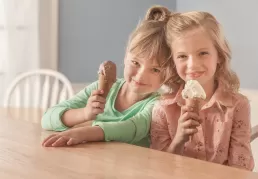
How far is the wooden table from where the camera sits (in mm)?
931

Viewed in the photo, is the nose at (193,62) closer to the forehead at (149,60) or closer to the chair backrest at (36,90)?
the forehead at (149,60)

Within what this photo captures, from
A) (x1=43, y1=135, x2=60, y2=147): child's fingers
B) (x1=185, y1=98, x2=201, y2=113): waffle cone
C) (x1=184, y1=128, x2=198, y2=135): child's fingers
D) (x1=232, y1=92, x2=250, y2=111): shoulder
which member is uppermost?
(x1=185, y1=98, x2=201, y2=113): waffle cone

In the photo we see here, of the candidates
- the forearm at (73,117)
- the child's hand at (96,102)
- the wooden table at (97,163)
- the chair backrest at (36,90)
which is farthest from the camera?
the chair backrest at (36,90)

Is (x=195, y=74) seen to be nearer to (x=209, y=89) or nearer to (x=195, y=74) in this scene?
(x=195, y=74)

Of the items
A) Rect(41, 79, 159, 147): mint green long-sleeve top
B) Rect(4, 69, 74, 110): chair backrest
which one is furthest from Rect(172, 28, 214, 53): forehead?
Rect(4, 69, 74, 110): chair backrest

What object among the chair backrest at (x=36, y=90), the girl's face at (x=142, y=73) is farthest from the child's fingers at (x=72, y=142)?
the chair backrest at (x=36, y=90)

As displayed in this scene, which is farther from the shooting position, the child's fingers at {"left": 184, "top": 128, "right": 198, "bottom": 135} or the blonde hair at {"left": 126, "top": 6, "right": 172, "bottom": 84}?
the blonde hair at {"left": 126, "top": 6, "right": 172, "bottom": 84}

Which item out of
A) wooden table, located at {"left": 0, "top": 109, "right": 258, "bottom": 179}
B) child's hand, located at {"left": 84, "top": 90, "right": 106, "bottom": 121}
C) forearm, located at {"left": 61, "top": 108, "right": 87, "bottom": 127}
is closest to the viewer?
wooden table, located at {"left": 0, "top": 109, "right": 258, "bottom": 179}

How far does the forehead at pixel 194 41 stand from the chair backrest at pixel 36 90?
1.10m

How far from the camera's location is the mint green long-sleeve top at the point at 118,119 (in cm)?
122

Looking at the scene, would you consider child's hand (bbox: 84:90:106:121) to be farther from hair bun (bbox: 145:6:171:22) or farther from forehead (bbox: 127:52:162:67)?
hair bun (bbox: 145:6:171:22)

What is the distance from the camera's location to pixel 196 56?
1111mm

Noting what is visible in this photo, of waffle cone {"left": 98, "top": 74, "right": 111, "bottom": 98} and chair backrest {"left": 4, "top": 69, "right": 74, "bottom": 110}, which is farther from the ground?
waffle cone {"left": 98, "top": 74, "right": 111, "bottom": 98}

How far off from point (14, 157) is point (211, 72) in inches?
19.9
